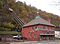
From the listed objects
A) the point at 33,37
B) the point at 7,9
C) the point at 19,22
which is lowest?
the point at 33,37

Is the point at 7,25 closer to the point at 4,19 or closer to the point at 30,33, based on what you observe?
the point at 4,19

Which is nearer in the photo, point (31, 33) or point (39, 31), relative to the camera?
point (39, 31)

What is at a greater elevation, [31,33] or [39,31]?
[39,31]

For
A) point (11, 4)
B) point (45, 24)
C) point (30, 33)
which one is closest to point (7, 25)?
point (30, 33)

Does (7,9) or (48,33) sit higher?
(7,9)

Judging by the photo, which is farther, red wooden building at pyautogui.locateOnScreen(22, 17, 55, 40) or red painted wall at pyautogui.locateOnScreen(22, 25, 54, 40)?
red painted wall at pyautogui.locateOnScreen(22, 25, 54, 40)

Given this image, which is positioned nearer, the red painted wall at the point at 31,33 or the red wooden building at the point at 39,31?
the red wooden building at the point at 39,31

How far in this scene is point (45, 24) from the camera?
46031 mm

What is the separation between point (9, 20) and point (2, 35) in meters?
12.1

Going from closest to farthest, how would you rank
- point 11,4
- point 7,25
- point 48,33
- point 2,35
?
point 2,35, point 48,33, point 7,25, point 11,4

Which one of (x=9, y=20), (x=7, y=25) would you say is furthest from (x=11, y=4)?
(x=7, y=25)

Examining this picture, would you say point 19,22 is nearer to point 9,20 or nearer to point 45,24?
point 9,20

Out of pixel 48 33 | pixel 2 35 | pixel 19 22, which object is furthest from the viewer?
pixel 19 22

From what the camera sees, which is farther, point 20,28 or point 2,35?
point 20,28
